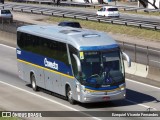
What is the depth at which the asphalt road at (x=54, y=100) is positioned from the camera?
22.9 metres

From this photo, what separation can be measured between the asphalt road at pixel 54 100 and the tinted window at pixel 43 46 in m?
2.03

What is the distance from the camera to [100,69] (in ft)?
74.2

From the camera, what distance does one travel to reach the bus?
22562mm

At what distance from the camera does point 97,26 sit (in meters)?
59.8

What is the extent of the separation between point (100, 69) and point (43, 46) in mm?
4538

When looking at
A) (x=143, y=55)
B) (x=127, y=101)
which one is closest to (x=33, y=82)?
(x=127, y=101)

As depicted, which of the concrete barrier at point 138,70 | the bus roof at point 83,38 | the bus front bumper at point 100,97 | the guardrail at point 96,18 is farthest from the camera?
the guardrail at point 96,18

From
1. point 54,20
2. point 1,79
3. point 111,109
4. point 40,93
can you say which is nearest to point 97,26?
point 54,20

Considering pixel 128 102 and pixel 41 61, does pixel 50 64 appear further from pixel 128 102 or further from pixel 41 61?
pixel 128 102

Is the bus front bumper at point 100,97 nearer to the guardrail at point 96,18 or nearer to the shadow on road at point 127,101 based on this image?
the shadow on road at point 127,101

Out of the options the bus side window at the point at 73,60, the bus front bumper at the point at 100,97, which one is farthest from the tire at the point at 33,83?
the bus front bumper at the point at 100,97

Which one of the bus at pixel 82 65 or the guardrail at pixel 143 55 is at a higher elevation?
the bus at pixel 82 65

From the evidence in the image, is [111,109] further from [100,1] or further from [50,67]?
[100,1]

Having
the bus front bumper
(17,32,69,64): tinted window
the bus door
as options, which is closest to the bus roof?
(17,32,69,64): tinted window
